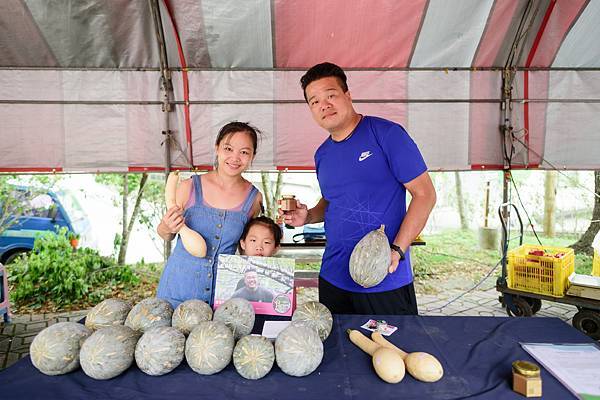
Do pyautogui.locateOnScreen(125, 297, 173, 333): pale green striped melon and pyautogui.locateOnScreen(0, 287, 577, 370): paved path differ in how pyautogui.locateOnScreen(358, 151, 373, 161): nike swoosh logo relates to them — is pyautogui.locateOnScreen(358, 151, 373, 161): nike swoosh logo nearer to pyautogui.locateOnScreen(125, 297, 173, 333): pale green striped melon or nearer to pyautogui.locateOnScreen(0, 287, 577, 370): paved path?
pyautogui.locateOnScreen(125, 297, 173, 333): pale green striped melon

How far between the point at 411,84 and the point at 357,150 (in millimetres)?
2119

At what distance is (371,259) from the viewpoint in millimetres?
1908

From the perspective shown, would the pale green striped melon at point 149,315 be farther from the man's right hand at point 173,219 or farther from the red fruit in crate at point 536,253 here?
the red fruit in crate at point 536,253

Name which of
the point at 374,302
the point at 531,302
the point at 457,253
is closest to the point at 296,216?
the point at 374,302

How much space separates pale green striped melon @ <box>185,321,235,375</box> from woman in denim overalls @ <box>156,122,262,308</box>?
27.6 inches

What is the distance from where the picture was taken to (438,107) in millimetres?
4086

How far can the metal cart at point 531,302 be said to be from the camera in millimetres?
3834

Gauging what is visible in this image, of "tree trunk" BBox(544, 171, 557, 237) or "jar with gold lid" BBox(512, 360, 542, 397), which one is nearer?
"jar with gold lid" BBox(512, 360, 542, 397)

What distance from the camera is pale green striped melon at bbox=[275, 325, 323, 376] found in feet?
4.55

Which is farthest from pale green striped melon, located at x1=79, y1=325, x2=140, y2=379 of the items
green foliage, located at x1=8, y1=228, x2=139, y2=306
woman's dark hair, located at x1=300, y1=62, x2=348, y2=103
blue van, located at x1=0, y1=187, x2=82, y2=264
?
blue van, located at x1=0, y1=187, x2=82, y2=264

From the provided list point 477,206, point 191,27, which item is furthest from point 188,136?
point 477,206

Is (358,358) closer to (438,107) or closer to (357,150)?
(357,150)

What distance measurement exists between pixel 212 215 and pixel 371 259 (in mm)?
916

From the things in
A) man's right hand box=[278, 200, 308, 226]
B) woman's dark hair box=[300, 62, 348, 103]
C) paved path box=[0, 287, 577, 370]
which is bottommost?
paved path box=[0, 287, 577, 370]
